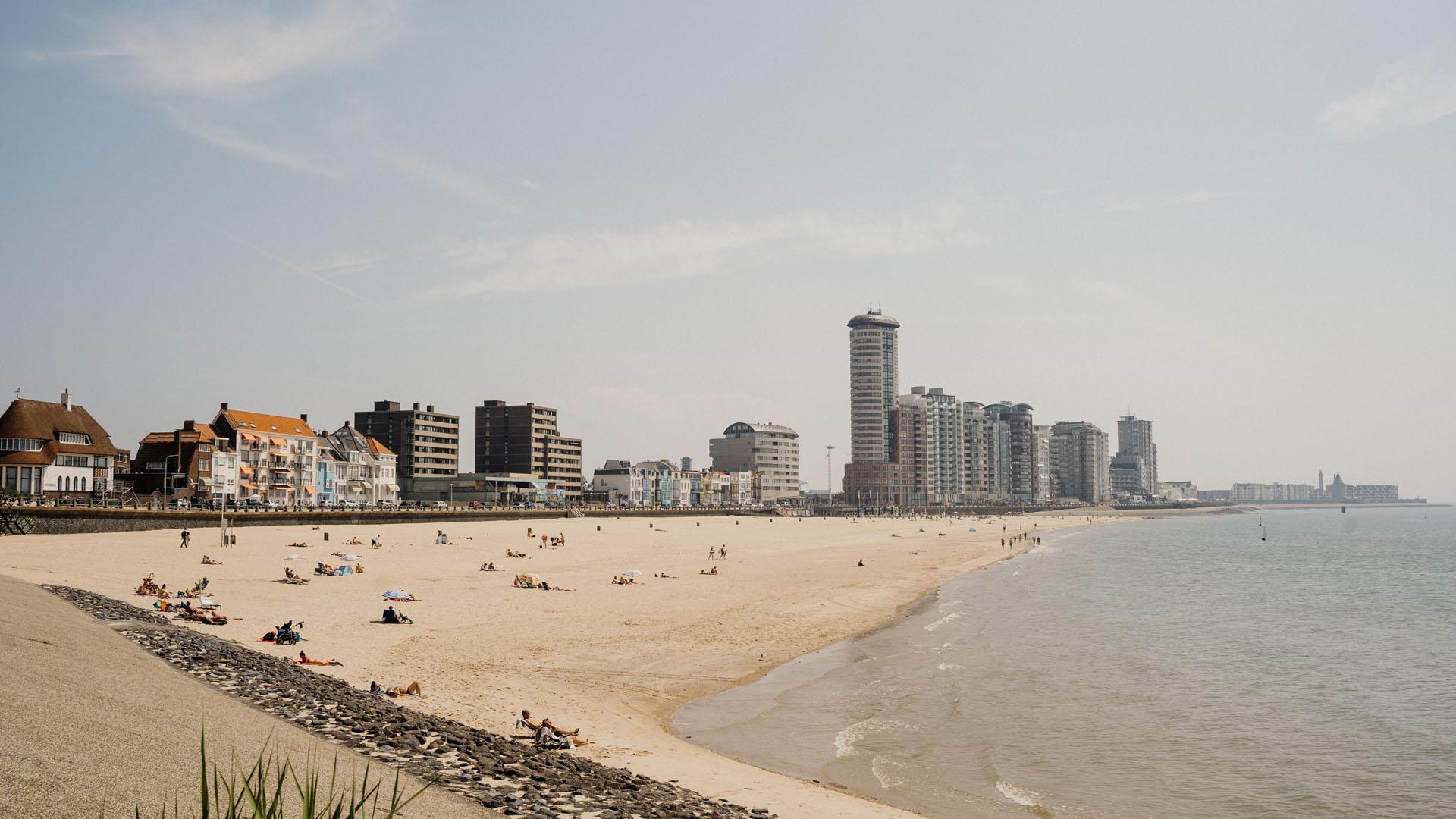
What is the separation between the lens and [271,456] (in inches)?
4710

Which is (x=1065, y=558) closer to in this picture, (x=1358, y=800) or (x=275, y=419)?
(x=1358, y=800)

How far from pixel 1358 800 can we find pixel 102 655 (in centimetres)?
2531

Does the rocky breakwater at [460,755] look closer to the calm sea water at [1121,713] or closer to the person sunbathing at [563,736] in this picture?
the person sunbathing at [563,736]

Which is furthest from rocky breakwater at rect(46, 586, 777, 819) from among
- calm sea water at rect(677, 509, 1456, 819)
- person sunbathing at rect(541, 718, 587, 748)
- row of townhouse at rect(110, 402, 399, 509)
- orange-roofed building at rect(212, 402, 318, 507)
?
orange-roofed building at rect(212, 402, 318, 507)

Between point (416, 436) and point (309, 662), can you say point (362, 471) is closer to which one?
point (416, 436)

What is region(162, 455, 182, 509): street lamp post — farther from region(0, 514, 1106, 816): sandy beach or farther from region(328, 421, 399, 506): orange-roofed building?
region(328, 421, 399, 506): orange-roofed building

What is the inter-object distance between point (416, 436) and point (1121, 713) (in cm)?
18104

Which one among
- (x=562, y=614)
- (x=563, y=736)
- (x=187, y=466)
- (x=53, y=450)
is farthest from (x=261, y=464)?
(x=563, y=736)

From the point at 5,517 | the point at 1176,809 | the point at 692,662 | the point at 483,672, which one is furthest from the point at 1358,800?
the point at 5,517

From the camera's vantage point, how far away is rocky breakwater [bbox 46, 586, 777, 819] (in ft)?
41.1

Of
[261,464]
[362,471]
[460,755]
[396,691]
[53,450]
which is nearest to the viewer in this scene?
[460,755]

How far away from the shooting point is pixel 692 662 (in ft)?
94.9

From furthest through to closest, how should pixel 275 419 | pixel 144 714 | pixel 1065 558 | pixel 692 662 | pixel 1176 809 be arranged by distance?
pixel 275 419
pixel 1065 558
pixel 692 662
pixel 1176 809
pixel 144 714

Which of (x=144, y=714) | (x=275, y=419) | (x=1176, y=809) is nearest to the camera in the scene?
(x=144, y=714)
